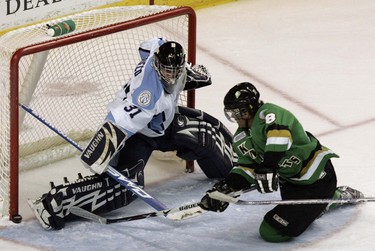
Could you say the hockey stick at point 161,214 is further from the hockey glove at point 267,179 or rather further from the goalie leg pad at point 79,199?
the hockey glove at point 267,179

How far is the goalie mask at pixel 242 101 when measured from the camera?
4.92 meters

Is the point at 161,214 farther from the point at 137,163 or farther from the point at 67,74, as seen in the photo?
the point at 67,74

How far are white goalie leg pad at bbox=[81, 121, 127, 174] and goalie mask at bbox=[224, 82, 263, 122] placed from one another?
0.48m

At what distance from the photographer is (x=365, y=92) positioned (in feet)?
21.7

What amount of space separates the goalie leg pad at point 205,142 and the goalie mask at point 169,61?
357 mm

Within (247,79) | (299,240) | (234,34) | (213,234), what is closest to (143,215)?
(213,234)

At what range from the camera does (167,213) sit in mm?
5148

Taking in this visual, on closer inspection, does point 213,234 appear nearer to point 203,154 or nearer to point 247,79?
point 203,154

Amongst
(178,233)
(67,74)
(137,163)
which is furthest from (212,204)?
(67,74)

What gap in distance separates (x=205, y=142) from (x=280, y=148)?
0.71m

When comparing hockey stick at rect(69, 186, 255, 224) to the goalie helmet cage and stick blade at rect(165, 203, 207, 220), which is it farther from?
the goalie helmet cage

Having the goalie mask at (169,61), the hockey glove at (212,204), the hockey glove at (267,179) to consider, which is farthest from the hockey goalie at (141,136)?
the hockey glove at (267,179)

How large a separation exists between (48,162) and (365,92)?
5.40 feet

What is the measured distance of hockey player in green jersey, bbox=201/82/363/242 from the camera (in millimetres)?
4914
